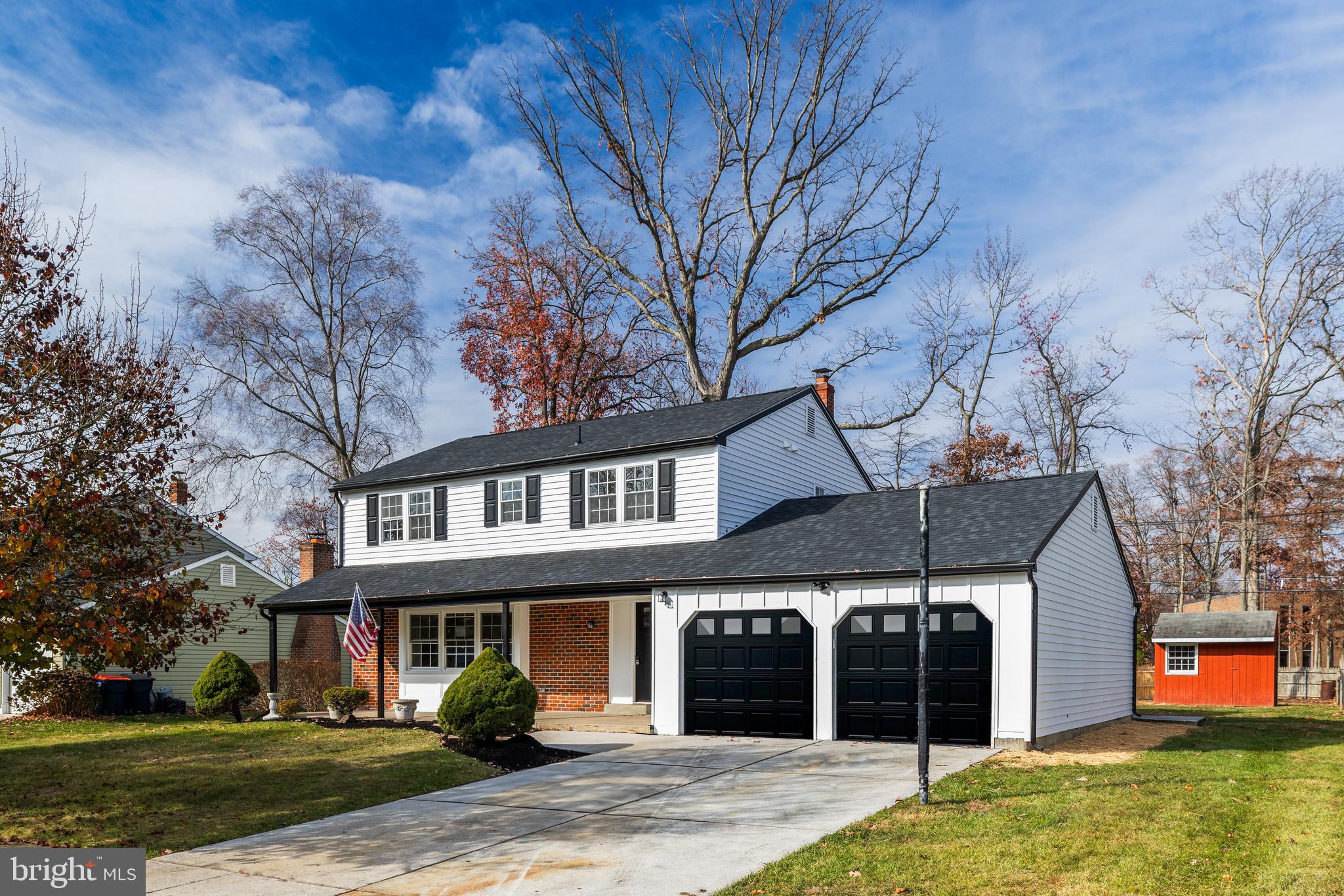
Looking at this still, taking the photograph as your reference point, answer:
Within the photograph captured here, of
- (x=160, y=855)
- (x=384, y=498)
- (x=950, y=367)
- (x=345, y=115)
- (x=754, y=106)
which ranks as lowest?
(x=160, y=855)

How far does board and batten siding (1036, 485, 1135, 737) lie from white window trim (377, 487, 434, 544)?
14.1 metres

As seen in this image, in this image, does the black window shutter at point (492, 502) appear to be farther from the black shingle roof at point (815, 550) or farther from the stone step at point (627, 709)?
the stone step at point (627, 709)

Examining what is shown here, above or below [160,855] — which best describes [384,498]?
above

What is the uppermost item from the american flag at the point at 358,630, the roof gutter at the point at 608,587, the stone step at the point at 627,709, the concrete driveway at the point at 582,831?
the roof gutter at the point at 608,587

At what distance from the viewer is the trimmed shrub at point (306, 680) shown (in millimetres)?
24656

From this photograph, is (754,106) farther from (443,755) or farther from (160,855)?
(160,855)

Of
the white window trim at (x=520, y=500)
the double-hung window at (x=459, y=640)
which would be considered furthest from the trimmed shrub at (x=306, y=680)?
the white window trim at (x=520, y=500)

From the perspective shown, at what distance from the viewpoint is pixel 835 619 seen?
51.6ft

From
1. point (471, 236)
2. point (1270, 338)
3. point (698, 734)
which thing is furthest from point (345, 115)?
point (1270, 338)

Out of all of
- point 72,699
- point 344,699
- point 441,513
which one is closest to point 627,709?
point 344,699

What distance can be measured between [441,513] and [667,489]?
633cm

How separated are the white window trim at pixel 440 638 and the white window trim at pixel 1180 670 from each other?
2135cm

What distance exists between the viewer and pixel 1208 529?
133 feet

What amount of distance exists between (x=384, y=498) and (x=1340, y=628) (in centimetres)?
3478
